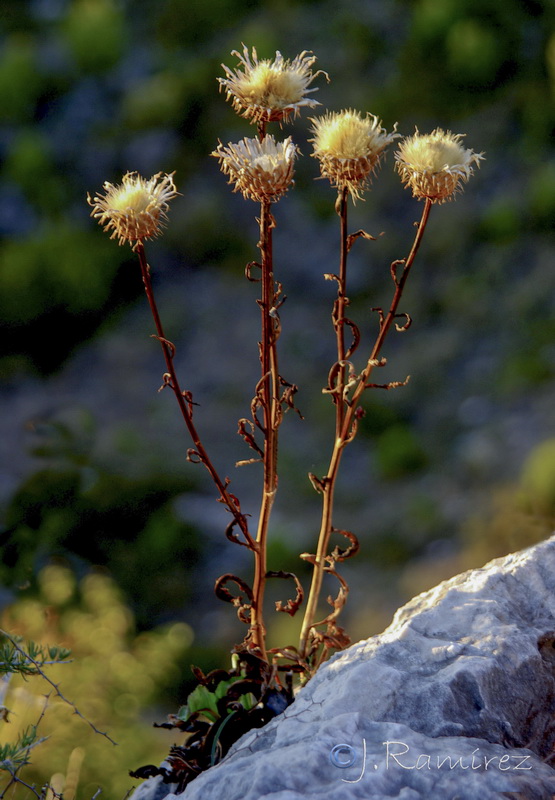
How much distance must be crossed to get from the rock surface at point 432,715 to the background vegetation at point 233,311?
1.03 m

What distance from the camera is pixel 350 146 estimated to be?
0.84 metres

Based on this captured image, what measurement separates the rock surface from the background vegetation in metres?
1.03

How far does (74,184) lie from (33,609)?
6.33 feet

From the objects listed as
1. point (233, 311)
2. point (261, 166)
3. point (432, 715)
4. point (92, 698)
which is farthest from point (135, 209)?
point (233, 311)

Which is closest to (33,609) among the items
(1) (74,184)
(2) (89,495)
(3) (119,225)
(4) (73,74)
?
(2) (89,495)

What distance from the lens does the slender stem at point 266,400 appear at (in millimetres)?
875

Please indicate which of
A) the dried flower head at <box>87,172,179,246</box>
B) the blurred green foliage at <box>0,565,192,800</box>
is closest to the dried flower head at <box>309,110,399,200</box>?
the dried flower head at <box>87,172,179,246</box>

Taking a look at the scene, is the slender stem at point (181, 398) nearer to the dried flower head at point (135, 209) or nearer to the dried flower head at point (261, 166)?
the dried flower head at point (135, 209)

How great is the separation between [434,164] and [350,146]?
0.09 meters

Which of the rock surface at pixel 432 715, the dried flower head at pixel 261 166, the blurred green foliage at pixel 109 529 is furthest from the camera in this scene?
the blurred green foliage at pixel 109 529

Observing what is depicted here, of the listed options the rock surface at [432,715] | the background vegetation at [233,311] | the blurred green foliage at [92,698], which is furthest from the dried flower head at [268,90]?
the background vegetation at [233,311]
